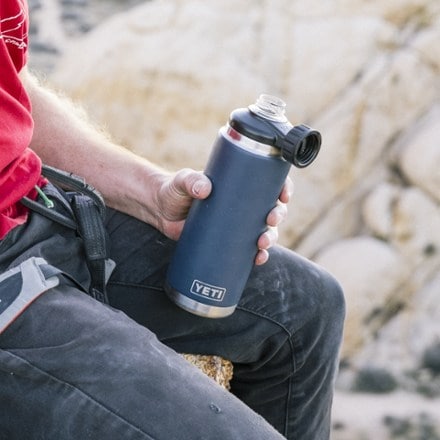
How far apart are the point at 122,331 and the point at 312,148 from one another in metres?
0.45

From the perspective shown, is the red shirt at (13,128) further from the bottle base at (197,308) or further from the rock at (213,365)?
the rock at (213,365)

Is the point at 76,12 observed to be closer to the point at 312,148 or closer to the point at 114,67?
the point at 114,67

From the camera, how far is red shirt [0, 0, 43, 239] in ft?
5.34

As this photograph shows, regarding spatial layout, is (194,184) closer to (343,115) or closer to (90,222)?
(90,222)

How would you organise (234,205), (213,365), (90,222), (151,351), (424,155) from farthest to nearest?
(424,155) < (213,365) < (90,222) < (234,205) < (151,351)

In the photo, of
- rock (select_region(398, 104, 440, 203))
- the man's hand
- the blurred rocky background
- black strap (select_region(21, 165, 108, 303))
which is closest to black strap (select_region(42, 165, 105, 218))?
black strap (select_region(21, 165, 108, 303))

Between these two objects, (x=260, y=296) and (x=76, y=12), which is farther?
(x=76, y=12)

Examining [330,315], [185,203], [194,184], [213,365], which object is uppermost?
[194,184]

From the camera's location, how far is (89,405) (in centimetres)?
136

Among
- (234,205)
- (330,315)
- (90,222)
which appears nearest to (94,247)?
(90,222)

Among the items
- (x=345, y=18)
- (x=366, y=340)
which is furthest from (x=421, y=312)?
(x=345, y=18)

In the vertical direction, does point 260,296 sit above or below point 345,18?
above

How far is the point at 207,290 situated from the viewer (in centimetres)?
165

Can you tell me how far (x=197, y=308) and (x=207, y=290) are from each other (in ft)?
0.13
